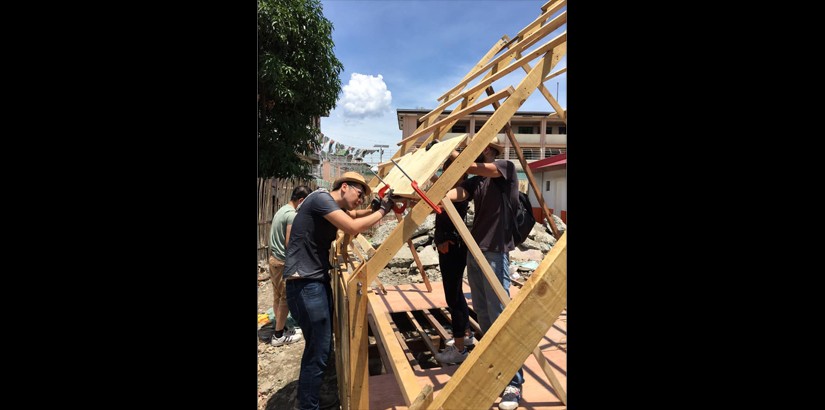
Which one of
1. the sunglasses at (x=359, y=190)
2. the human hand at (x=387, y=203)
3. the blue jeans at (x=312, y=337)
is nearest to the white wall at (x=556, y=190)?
the sunglasses at (x=359, y=190)

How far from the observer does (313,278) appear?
8.80ft

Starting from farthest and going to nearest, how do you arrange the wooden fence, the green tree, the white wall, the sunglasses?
the white wall
the wooden fence
the green tree
the sunglasses

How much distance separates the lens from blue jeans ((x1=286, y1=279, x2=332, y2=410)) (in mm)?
2662

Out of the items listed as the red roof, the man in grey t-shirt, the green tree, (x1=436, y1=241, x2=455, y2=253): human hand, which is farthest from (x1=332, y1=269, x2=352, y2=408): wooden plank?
the red roof

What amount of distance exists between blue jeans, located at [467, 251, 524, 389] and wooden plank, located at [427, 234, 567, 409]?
131cm

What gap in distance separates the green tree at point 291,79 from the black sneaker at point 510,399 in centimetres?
771

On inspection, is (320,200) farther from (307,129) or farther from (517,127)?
(517,127)

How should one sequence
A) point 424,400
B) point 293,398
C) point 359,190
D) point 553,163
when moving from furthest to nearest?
point 553,163, point 293,398, point 359,190, point 424,400

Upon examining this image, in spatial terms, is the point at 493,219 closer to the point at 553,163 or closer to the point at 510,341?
the point at 510,341

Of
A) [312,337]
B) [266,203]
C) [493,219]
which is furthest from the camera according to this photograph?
[266,203]

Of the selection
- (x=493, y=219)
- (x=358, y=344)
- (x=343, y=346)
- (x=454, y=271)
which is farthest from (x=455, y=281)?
(x=358, y=344)

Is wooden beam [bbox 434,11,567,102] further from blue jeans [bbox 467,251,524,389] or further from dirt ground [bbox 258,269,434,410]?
dirt ground [bbox 258,269,434,410]

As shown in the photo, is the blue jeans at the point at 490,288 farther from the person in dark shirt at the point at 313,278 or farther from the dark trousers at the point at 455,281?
the person in dark shirt at the point at 313,278

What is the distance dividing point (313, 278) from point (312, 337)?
424 mm
